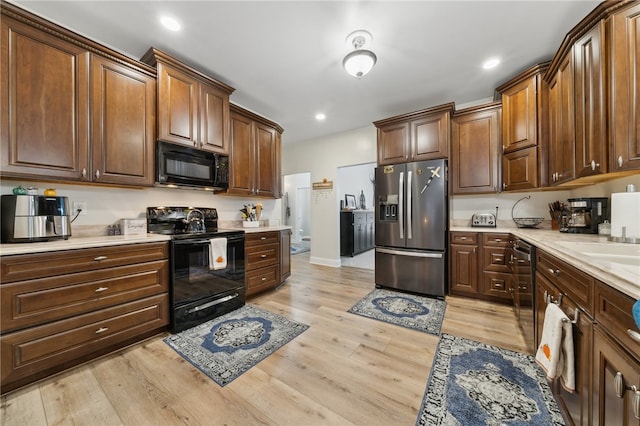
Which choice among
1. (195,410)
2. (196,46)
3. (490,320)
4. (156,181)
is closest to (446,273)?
(490,320)

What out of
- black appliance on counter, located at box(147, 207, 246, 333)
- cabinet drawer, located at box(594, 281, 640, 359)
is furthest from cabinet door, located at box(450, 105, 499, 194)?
black appliance on counter, located at box(147, 207, 246, 333)

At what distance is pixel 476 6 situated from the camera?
1.79 meters

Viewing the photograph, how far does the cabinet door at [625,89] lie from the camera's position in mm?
1377

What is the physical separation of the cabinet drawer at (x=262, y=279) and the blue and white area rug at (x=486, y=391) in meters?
2.10

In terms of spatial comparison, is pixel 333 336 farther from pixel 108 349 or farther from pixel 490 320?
pixel 108 349

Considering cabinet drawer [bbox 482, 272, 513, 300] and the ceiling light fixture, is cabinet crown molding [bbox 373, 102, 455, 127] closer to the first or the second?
the ceiling light fixture

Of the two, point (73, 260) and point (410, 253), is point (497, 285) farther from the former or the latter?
point (73, 260)

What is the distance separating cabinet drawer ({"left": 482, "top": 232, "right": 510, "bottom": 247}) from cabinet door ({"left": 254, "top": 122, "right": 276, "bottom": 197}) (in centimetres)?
295

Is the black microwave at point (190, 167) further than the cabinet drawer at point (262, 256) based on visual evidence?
No

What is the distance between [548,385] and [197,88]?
3887mm

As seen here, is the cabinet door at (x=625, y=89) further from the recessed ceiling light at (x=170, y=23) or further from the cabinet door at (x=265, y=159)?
the cabinet door at (x=265, y=159)

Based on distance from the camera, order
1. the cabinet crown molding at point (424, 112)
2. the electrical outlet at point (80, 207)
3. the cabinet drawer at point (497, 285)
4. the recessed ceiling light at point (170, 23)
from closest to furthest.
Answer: the recessed ceiling light at point (170, 23) → the electrical outlet at point (80, 207) → the cabinet drawer at point (497, 285) → the cabinet crown molding at point (424, 112)

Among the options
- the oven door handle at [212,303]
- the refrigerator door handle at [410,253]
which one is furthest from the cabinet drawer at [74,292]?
the refrigerator door handle at [410,253]

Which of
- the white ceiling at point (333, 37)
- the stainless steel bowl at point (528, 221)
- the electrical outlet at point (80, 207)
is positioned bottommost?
the stainless steel bowl at point (528, 221)
